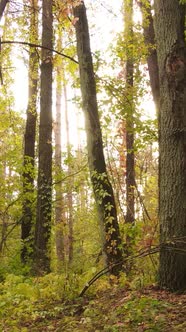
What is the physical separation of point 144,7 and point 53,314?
891 cm

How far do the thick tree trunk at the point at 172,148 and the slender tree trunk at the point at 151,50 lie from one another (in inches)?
163

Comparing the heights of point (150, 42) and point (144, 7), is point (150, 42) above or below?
below

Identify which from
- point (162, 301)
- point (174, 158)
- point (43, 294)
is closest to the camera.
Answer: point (162, 301)

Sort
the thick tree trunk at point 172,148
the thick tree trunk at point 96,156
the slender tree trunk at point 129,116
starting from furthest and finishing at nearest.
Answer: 1. the slender tree trunk at point 129,116
2. the thick tree trunk at point 96,156
3. the thick tree trunk at point 172,148

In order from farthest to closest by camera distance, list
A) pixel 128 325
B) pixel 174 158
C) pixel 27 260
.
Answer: pixel 27 260 → pixel 174 158 → pixel 128 325

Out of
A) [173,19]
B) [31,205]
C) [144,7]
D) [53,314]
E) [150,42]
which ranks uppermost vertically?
[144,7]

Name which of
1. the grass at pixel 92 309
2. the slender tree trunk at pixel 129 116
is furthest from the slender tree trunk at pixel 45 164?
the grass at pixel 92 309

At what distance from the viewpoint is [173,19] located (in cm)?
559

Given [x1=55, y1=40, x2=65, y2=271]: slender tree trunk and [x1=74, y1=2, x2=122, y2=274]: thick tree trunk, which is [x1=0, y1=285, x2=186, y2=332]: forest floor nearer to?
[x1=74, y1=2, x2=122, y2=274]: thick tree trunk

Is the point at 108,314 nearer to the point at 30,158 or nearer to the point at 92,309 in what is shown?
the point at 92,309

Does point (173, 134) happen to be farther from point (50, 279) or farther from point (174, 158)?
point (50, 279)

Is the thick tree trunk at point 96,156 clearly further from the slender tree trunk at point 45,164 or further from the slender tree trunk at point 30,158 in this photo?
the slender tree trunk at point 45,164

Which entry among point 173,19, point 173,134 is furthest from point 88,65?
point 173,134

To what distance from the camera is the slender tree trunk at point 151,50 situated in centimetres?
976
